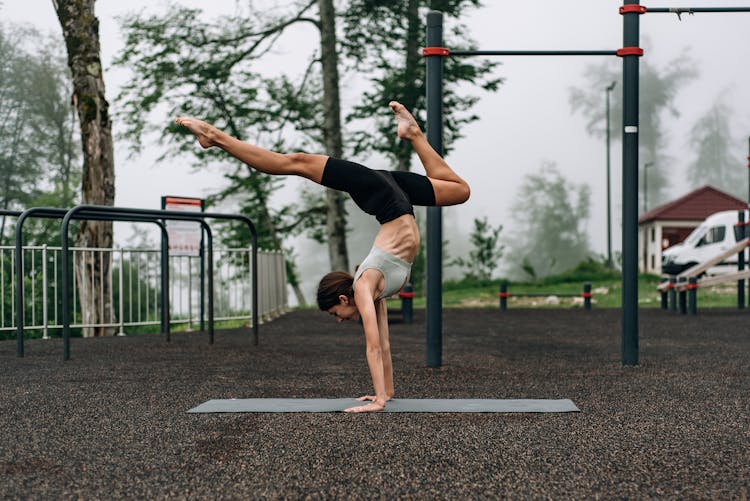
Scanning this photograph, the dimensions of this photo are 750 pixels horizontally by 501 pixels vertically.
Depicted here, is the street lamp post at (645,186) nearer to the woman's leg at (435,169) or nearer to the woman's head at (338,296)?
the woman's leg at (435,169)

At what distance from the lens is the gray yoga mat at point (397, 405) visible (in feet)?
18.4

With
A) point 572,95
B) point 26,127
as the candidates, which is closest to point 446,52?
point 26,127

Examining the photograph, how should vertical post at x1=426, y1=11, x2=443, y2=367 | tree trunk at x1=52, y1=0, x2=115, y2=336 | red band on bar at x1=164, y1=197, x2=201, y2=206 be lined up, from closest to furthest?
vertical post at x1=426, y1=11, x2=443, y2=367 < red band on bar at x1=164, y1=197, x2=201, y2=206 < tree trunk at x1=52, y1=0, x2=115, y2=336

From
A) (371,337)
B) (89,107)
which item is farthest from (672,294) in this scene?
(371,337)

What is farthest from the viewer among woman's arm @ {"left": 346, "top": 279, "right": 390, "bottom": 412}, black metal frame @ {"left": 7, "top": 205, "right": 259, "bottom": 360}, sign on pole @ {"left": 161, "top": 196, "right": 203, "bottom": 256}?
sign on pole @ {"left": 161, "top": 196, "right": 203, "bottom": 256}

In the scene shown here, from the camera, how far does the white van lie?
28.7 meters

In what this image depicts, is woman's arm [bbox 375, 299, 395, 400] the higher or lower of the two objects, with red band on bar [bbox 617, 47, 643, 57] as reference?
lower

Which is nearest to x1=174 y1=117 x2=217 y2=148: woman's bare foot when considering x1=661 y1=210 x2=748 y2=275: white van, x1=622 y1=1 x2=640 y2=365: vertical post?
x1=622 y1=1 x2=640 y2=365: vertical post

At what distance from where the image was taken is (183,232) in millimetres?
12797

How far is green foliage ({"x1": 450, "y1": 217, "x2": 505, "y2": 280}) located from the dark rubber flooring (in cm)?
2129

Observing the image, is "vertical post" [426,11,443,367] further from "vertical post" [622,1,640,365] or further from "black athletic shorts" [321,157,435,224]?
"black athletic shorts" [321,157,435,224]

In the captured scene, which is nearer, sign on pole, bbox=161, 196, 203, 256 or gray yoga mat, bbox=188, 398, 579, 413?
gray yoga mat, bbox=188, 398, 579, 413

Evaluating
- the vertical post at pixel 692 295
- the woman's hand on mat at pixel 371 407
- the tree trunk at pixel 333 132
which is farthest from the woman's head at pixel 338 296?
the tree trunk at pixel 333 132

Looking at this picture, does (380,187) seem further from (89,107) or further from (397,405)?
(89,107)
